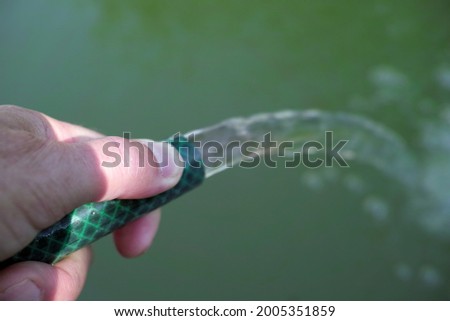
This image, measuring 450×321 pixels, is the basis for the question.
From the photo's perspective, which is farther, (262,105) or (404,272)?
(262,105)

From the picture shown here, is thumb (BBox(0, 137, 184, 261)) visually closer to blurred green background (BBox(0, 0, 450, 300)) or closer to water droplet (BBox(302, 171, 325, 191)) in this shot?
blurred green background (BBox(0, 0, 450, 300))

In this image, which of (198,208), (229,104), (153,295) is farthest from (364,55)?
(153,295)

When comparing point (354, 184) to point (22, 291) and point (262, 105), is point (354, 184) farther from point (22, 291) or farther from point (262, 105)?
point (22, 291)

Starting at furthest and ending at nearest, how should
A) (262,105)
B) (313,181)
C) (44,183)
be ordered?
(262,105) < (313,181) < (44,183)

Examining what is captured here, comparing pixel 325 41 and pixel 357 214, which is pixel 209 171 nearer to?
pixel 357 214

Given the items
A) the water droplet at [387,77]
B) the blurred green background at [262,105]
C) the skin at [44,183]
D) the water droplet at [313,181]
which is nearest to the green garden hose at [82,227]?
the skin at [44,183]

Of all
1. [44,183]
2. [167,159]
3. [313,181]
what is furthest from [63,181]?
[313,181]
